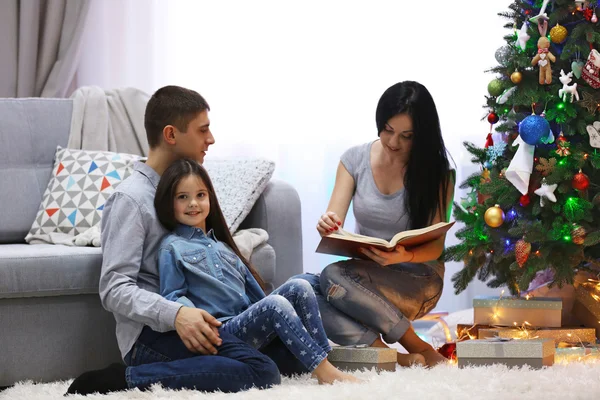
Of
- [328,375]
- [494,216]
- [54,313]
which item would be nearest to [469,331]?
[494,216]

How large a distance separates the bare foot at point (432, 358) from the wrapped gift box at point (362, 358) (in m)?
0.17

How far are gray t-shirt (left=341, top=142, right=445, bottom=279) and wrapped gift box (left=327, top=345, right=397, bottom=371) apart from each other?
41 centimetres

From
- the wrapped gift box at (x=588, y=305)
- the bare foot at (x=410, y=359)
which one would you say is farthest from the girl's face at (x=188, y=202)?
the wrapped gift box at (x=588, y=305)

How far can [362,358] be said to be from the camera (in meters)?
2.23

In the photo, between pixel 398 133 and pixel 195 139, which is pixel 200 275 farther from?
pixel 398 133

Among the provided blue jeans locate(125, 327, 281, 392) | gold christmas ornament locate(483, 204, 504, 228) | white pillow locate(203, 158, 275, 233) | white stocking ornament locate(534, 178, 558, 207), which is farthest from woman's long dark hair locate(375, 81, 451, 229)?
blue jeans locate(125, 327, 281, 392)

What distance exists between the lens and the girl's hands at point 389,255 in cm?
230

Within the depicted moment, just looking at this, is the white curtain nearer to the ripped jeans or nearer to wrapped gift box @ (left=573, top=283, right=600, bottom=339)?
the ripped jeans

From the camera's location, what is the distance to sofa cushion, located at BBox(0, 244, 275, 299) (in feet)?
7.43

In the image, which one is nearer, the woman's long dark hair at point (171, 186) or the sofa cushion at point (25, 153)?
the woman's long dark hair at point (171, 186)

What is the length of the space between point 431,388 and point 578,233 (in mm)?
817

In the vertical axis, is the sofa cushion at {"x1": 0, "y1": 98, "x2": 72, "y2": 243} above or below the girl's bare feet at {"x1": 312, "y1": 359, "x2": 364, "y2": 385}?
above

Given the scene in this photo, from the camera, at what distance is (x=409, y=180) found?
2.50 m

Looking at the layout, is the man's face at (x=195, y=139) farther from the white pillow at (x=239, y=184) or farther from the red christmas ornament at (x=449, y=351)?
the red christmas ornament at (x=449, y=351)
